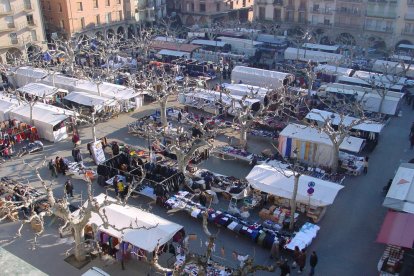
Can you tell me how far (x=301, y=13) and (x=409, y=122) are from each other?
3191 centimetres

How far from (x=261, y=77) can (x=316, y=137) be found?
14.8 m

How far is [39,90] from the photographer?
1458 inches

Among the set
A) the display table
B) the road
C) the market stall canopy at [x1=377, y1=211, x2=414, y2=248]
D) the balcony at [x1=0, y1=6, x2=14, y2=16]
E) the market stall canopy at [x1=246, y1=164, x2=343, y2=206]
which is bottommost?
the road

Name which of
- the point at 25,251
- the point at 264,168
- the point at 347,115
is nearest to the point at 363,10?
the point at 347,115

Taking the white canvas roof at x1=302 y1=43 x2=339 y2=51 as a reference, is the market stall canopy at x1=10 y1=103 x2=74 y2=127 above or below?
below

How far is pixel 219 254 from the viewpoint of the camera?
1933cm

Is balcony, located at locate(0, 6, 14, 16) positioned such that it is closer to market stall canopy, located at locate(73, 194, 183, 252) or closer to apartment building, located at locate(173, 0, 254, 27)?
apartment building, located at locate(173, 0, 254, 27)

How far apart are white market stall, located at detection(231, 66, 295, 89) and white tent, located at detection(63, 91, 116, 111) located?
13076mm

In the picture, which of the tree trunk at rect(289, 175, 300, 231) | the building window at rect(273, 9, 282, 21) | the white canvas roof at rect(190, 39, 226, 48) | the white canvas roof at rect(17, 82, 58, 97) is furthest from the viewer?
→ the building window at rect(273, 9, 282, 21)

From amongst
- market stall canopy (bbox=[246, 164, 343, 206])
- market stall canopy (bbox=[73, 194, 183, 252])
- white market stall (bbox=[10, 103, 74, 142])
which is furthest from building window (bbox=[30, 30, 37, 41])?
market stall canopy (bbox=[246, 164, 343, 206])

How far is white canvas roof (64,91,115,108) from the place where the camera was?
112 ft

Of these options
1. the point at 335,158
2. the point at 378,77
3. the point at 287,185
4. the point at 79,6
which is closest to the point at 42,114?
the point at 287,185

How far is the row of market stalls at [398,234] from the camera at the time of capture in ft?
57.8

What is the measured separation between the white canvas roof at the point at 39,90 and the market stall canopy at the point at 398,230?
2754 centimetres
